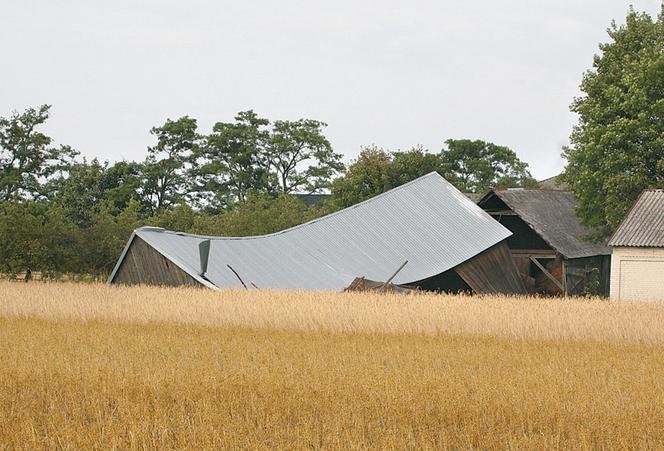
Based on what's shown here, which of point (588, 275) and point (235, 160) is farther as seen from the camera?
point (235, 160)

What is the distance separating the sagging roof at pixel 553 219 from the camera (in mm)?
47500

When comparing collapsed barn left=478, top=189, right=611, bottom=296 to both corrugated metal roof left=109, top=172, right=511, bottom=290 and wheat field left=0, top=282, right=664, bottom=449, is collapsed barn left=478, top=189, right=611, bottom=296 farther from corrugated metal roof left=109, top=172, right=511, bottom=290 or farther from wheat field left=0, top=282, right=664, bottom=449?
wheat field left=0, top=282, right=664, bottom=449

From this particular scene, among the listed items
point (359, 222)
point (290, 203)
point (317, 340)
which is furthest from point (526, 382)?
point (290, 203)

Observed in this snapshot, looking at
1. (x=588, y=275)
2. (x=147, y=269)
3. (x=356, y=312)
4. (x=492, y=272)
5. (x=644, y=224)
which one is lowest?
(x=356, y=312)

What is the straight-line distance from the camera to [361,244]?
1615 inches

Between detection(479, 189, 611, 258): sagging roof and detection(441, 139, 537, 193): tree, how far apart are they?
95.9ft

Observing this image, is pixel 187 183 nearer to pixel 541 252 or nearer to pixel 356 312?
pixel 541 252

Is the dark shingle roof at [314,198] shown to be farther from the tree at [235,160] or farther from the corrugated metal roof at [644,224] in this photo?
the corrugated metal roof at [644,224]

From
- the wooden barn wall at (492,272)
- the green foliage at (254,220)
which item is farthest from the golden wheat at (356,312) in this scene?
the green foliage at (254,220)

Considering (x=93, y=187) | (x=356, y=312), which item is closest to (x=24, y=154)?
(x=93, y=187)

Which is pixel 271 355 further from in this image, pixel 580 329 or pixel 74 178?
pixel 74 178

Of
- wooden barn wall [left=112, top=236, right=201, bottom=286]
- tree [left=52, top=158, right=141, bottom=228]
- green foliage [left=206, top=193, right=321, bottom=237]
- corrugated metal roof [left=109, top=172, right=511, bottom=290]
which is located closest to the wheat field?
wooden barn wall [left=112, top=236, right=201, bottom=286]

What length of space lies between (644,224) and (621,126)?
4564mm

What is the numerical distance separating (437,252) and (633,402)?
29.6 meters
